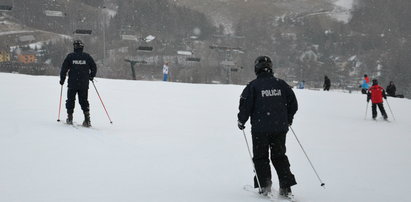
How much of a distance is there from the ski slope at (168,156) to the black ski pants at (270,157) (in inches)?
12.4

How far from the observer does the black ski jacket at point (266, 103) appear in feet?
17.9

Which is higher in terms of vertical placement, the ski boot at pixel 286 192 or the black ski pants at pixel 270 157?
the black ski pants at pixel 270 157

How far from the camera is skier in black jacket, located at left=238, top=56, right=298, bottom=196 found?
17.9 feet

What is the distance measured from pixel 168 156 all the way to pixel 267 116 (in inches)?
109

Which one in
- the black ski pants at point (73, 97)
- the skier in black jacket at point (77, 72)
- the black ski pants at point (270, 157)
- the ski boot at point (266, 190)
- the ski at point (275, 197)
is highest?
the skier in black jacket at point (77, 72)

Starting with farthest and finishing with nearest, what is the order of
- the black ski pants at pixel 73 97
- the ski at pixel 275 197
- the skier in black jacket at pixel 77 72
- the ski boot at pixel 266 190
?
the black ski pants at pixel 73 97 < the skier in black jacket at pixel 77 72 < the ski boot at pixel 266 190 < the ski at pixel 275 197

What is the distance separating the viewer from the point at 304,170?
770 centimetres

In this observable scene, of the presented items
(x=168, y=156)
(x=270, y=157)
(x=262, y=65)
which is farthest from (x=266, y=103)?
(x=168, y=156)

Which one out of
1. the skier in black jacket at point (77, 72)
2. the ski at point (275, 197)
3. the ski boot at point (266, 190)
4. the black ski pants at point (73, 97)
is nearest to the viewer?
the ski at point (275, 197)

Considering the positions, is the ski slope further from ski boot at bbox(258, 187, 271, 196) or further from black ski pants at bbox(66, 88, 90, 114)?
black ski pants at bbox(66, 88, 90, 114)

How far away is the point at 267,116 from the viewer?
5477mm

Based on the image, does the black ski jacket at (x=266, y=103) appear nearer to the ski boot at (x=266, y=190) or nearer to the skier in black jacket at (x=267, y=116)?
the skier in black jacket at (x=267, y=116)

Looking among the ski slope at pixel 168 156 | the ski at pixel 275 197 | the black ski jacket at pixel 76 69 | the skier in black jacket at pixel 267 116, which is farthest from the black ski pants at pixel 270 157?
the black ski jacket at pixel 76 69

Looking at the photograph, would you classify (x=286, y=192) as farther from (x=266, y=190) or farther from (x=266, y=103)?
(x=266, y=103)
